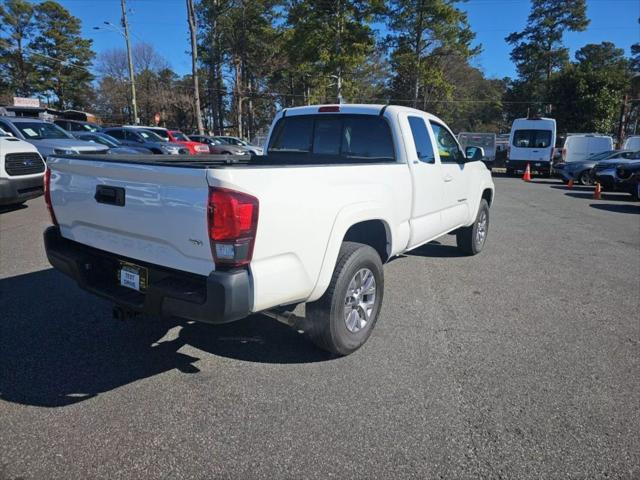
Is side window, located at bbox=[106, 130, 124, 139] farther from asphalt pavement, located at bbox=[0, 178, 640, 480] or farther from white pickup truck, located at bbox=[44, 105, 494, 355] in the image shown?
white pickup truck, located at bbox=[44, 105, 494, 355]

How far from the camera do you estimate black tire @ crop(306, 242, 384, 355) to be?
3.04 m

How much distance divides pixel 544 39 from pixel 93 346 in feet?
179

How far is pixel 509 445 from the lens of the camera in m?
2.42

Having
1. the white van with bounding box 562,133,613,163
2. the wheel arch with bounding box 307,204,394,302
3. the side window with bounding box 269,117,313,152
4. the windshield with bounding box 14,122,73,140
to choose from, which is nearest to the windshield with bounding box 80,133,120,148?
the windshield with bounding box 14,122,73,140

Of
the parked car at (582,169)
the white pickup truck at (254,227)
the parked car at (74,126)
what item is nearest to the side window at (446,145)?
the white pickup truck at (254,227)

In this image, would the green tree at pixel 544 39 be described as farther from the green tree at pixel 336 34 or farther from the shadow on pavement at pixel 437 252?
the shadow on pavement at pixel 437 252

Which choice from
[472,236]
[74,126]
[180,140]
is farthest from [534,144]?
[74,126]

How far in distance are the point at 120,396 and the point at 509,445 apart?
238 centimetres

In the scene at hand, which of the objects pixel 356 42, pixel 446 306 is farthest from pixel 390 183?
pixel 356 42

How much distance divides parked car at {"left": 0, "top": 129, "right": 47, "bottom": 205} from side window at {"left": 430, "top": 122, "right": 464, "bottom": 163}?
6.70 meters

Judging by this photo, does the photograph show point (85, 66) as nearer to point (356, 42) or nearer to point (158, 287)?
point (356, 42)

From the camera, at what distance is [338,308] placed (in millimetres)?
3072

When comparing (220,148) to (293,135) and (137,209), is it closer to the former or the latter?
(293,135)

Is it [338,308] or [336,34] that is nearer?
[338,308]
